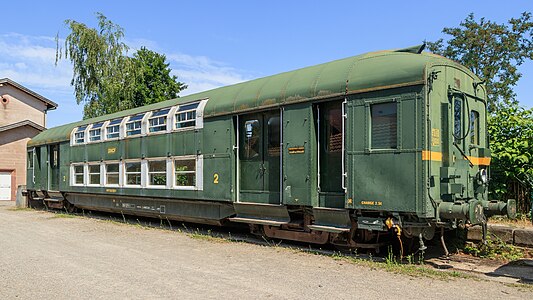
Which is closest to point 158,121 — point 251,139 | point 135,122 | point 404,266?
point 135,122

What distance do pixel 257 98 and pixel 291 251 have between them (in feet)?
10.7

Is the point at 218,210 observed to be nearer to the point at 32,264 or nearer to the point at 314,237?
the point at 314,237

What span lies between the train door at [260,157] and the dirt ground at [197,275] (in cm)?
110

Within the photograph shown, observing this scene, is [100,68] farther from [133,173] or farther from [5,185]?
[133,173]

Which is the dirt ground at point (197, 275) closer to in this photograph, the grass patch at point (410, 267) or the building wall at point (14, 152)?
the grass patch at point (410, 267)

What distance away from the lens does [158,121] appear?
1373 cm

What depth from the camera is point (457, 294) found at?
6.05 meters

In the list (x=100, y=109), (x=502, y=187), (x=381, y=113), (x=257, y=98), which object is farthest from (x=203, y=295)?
(x=100, y=109)

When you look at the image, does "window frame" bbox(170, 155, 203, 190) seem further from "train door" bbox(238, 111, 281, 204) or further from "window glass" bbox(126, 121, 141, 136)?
"window glass" bbox(126, 121, 141, 136)

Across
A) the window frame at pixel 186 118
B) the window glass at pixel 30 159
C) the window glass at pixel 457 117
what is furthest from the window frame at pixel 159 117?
the window glass at pixel 30 159

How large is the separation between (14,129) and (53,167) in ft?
42.2

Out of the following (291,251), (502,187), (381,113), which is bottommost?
(291,251)

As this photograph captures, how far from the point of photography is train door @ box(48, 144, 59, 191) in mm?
20344

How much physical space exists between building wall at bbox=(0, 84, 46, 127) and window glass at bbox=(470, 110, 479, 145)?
108 ft
